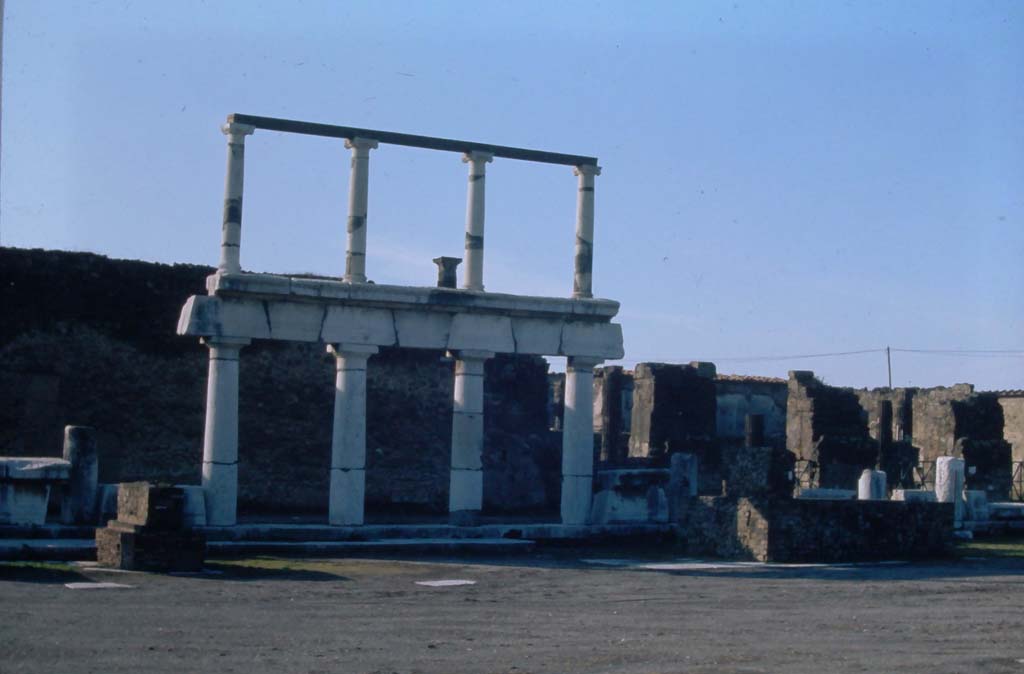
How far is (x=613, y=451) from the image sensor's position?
32406mm

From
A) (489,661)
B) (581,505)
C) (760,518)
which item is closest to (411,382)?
(581,505)

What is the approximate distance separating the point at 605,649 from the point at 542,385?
64.2 ft

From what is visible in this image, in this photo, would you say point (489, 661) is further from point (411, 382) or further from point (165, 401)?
point (411, 382)

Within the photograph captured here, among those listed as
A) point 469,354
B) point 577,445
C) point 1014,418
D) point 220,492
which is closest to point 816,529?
point 577,445

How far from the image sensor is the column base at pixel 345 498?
19.5 m

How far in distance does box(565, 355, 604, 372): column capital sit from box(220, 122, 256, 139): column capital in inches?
222

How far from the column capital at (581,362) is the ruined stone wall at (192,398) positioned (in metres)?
6.89

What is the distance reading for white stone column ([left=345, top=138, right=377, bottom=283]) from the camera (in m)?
19.9

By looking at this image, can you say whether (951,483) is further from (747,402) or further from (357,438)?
(747,402)

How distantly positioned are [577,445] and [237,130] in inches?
261

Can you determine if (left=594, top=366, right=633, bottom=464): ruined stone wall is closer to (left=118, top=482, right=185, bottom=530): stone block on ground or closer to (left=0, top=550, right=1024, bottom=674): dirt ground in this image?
(left=0, top=550, right=1024, bottom=674): dirt ground

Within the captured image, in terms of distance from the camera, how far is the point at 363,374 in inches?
781

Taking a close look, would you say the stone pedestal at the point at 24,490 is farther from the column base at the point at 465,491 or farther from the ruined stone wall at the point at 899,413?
the ruined stone wall at the point at 899,413

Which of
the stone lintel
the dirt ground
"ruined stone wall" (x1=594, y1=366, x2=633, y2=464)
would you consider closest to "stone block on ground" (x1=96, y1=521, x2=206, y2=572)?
the dirt ground
